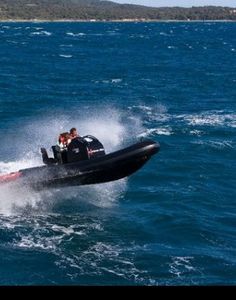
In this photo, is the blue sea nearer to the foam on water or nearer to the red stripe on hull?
the foam on water

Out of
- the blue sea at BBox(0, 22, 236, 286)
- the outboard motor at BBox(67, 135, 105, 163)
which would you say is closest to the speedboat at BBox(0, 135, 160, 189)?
the outboard motor at BBox(67, 135, 105, 163)

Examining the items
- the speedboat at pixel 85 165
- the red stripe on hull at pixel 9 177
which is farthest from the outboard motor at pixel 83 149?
the red stripe on hull at pixel 9 177

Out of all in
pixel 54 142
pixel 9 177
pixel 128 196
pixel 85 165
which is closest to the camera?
pixel 85 165

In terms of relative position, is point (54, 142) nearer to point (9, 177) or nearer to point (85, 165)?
point (9, 177)

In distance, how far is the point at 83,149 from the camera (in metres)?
17.0

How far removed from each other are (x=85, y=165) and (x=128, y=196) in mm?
3539

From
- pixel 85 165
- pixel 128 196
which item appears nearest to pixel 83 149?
pixel 85 165

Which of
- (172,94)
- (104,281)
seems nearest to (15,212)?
(104,281)

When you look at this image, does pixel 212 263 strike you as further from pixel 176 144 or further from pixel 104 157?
pixel 176 144

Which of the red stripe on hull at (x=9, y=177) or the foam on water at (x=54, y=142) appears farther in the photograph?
the foam on water at (x=54, y=142)

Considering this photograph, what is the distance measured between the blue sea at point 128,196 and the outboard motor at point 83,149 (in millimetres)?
1612

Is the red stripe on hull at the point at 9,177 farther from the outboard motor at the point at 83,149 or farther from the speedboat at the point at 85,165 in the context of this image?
the outboard motor at the point at 83,149

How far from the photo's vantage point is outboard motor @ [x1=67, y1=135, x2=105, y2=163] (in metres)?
17.0

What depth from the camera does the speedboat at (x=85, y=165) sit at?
55.2 ft
